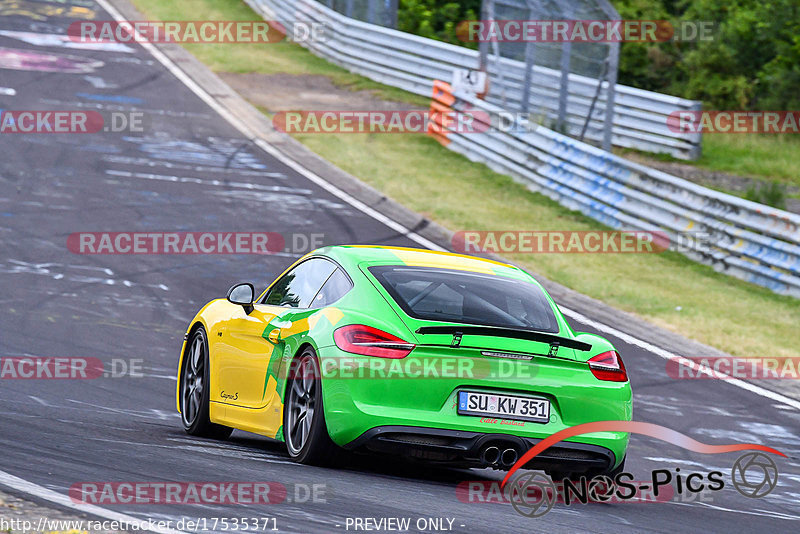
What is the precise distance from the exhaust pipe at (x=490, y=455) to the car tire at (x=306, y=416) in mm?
817

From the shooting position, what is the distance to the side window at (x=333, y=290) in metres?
7.27

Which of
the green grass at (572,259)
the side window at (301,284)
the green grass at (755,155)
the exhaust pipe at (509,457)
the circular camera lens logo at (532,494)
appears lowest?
the green grass at (572,259)

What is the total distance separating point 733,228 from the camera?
17.3 meters

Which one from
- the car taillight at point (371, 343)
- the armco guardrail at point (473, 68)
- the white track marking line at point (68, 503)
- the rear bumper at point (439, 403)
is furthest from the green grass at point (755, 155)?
the white track marking line at point (68, 503)

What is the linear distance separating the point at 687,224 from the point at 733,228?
0.91 m

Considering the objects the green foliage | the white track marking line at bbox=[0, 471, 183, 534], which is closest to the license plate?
the white track marking line at bbox=[0, 471, 183, 534]

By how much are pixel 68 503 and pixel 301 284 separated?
10.1 feet

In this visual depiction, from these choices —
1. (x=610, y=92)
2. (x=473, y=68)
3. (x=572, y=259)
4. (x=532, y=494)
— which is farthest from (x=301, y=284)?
(x=473, y=68)

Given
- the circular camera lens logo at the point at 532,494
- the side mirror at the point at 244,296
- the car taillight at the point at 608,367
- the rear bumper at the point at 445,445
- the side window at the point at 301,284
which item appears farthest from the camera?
the side mirror at the point at 244,296

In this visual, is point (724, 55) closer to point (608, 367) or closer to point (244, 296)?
point (244, 296)


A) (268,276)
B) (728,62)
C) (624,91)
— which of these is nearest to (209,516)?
(268,276)

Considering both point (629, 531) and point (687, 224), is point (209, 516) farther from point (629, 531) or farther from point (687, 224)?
point (687, 224)

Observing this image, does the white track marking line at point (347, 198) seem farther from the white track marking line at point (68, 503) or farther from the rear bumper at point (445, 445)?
the white track marking line at point (68, 503)

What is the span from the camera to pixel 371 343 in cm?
667
